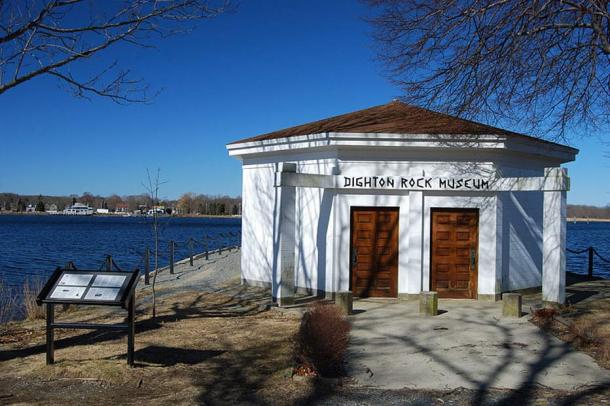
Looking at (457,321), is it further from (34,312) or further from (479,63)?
(34,312)

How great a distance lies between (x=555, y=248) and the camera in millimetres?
13203

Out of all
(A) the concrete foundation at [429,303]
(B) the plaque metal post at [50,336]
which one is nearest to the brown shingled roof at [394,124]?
(A) the concrete foundation at [429,303]

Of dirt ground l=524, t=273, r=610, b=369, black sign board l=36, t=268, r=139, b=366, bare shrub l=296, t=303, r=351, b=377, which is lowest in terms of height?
dirt ground l=524, t=273, r=610, b=369

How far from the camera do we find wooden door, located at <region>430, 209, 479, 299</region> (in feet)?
48.4

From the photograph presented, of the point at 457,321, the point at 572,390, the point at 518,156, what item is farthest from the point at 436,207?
the point at 572,390

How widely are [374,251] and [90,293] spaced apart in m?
8.09

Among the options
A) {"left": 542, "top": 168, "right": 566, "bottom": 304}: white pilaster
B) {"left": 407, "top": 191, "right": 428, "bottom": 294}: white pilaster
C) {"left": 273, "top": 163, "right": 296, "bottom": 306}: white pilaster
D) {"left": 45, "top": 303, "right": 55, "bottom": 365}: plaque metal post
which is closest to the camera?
{"left": 45, "top": 303, "right": 55, "bottom": 365}: plaque metal post

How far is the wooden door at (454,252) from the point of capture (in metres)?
14.8

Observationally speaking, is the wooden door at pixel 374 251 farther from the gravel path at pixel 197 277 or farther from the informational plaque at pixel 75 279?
the informational plaque at pixel 75 279

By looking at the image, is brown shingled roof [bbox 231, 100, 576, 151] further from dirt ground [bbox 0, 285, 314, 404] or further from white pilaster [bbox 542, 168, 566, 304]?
dirt ground [bbox 0, 285, 314, 404]

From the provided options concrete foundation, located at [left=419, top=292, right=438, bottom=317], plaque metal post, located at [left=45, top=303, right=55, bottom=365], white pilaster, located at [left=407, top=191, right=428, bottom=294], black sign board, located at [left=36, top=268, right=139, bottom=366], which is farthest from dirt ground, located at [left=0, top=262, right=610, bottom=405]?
white pilaster, located at [left=407, top=191, right=428, bottom=294]

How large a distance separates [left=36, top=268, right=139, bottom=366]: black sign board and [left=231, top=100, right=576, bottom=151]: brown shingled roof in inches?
302

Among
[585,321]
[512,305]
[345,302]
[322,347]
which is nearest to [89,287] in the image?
[322,347]

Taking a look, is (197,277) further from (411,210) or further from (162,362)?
(162,362)
